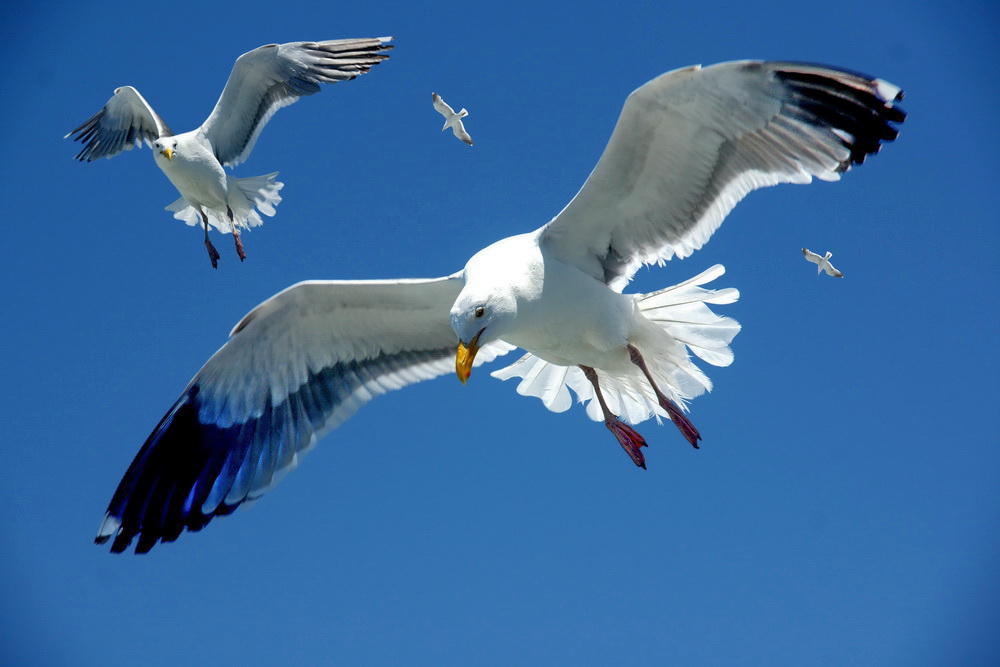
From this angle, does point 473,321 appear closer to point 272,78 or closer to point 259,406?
point 259,406

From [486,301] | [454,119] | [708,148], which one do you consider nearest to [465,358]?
[486,301]

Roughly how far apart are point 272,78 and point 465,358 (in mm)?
5891

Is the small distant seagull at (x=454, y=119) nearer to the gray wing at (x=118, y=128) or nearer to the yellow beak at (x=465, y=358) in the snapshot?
the yellow beak at (x=465, y=358)

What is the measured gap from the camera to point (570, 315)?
203 inches

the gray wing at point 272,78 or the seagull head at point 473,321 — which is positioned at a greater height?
the gray wing at point 272,78

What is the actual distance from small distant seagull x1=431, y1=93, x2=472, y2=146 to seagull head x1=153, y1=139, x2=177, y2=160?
345 cm

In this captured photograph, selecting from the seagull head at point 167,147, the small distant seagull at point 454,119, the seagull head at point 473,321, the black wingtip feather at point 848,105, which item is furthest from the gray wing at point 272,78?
the black wingtip feather at point 848,105

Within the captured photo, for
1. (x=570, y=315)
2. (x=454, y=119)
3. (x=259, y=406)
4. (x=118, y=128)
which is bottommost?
(x=570, y=315)

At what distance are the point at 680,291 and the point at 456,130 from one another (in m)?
2.30

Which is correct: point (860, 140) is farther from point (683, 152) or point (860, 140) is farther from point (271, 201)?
point (271, 201)

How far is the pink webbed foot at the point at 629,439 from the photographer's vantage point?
5566mm

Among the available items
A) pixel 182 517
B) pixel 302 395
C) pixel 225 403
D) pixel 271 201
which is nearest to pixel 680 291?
pixel 302 395

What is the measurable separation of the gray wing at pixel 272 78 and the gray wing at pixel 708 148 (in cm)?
454

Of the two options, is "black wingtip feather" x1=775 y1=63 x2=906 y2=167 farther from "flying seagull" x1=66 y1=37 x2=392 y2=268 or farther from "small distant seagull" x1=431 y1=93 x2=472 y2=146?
"flying seagull" x1=66 y1=37 x2=392 y2=268
